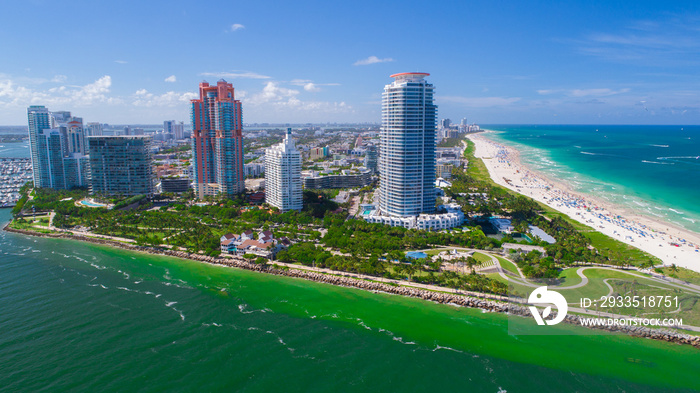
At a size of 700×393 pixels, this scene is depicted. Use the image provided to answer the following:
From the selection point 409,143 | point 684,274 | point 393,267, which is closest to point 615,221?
point 684,274

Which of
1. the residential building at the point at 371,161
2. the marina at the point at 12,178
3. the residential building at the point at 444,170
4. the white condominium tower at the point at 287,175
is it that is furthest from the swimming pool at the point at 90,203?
the residential building at the point at 444,170

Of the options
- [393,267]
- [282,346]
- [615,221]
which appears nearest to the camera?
[282,346]

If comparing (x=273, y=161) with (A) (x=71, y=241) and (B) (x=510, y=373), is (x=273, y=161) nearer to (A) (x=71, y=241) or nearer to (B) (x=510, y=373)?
(A) (x=71, y=241)

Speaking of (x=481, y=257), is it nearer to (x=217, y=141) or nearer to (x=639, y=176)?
(x=217, y=141)

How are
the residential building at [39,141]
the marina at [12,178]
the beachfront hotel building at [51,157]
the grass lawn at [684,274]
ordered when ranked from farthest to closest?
the beachfront hotel building at [51,157]
the residential building at [39,141]
the marina at [12,178]
the grass lawn at [684,274]

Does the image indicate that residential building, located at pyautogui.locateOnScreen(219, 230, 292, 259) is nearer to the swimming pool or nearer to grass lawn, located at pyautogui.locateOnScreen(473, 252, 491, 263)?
grass lawn, located at pyautogui.locateOnScreen(473, 252, 491, 263)

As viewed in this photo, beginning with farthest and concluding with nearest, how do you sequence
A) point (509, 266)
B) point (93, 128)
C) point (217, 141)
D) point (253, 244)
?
point (93, 128), point (217, 141), point (253, 244), point (509, 266)

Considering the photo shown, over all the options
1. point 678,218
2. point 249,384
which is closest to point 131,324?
point 249,384

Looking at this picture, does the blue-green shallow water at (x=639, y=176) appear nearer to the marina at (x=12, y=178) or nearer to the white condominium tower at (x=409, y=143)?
the white condominium tower at (x=409, y=143)
